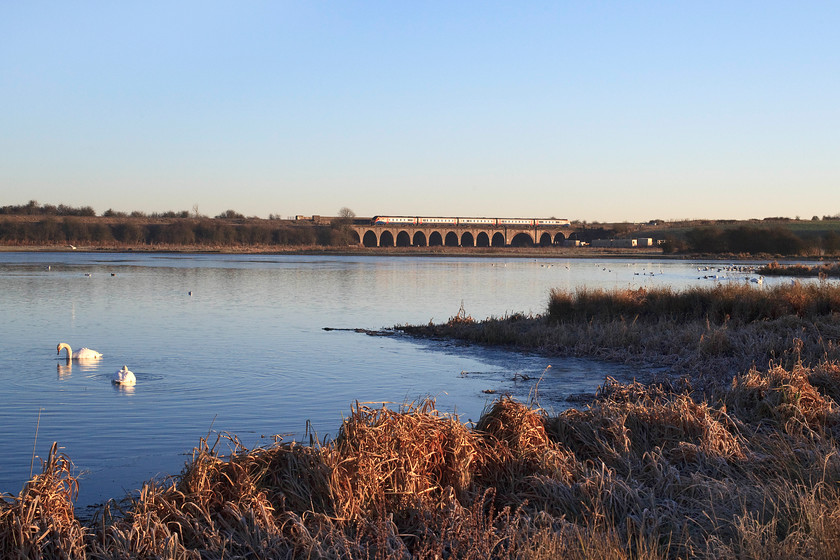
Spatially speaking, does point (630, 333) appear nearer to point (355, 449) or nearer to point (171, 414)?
point (171, 414)

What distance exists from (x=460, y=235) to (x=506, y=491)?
154 metres

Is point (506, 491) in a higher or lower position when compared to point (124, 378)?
higher

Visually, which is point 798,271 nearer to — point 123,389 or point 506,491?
point 123,389

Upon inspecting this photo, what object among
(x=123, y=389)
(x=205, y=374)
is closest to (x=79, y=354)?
(x=205, y=374)

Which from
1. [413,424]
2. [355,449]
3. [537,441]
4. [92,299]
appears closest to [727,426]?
[537,441]

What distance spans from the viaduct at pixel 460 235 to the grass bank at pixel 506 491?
140382 mm

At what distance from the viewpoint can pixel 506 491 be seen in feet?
25.6

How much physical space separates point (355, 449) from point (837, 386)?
7.63 m

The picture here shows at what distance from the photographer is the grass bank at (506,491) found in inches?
233

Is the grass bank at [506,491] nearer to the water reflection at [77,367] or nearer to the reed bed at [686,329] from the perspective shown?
the reed bed at [686,329]

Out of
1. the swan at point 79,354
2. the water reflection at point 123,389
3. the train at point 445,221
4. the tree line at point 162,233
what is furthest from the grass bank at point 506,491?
the train at point 445,221

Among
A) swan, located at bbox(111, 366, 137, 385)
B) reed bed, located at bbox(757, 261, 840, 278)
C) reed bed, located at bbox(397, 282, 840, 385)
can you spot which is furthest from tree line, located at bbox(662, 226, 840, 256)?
swan, located at bbox(111, 366, 137, 385)

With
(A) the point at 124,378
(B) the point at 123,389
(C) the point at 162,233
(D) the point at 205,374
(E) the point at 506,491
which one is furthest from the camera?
(C) the point at 162,233

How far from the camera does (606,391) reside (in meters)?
12.7
